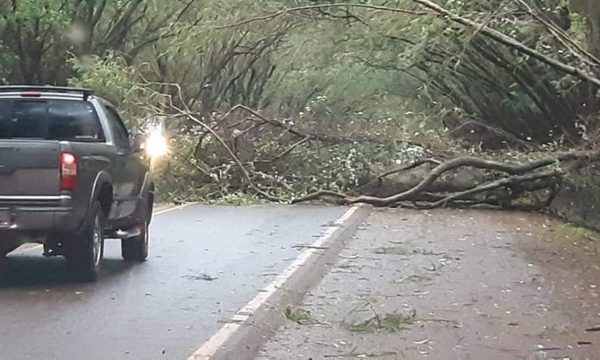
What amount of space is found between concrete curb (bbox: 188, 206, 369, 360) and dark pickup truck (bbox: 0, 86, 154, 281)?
197cm

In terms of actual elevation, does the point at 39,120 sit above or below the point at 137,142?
above

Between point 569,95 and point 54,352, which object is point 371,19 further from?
point 54,352

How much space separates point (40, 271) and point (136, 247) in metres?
1.47

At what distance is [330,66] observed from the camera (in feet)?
104

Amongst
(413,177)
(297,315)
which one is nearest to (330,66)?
(413,177)

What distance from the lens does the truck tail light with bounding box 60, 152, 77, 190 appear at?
437 inches

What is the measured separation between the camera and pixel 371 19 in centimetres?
2339

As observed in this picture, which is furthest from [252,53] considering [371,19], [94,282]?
[94,282]

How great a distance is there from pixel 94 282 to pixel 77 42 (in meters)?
23.2

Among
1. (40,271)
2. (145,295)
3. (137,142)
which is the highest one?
(137,142)

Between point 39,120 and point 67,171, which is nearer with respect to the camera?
point 67,171

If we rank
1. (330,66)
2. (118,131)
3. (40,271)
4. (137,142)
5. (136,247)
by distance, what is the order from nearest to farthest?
(40,271), (118,131), (137,142), (136,247), (330,66)

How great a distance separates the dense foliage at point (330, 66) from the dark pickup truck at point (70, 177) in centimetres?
851

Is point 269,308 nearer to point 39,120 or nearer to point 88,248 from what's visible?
point 88,248
